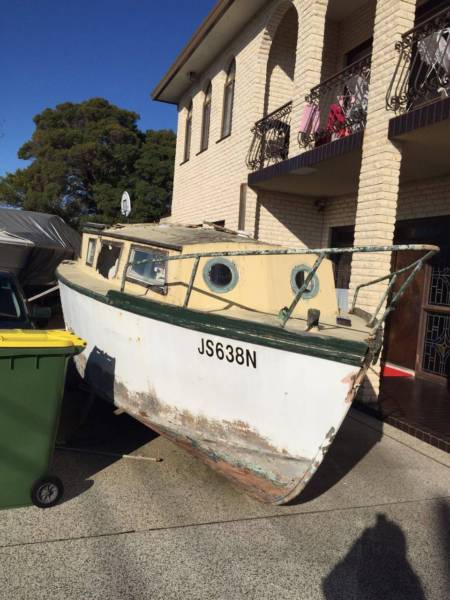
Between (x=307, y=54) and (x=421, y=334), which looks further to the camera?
(x=307, y=54)

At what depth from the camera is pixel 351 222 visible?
970 cm

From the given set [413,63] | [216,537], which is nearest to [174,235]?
[216,537]

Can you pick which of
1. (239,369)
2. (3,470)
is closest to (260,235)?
(239,369)

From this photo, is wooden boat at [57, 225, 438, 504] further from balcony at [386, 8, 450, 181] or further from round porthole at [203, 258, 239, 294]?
balcony at [386, 8, 450, 181]

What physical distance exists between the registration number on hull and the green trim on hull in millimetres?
78

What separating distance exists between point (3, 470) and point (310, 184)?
7.41m

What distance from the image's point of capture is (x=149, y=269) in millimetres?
4832

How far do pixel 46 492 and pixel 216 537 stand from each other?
122 centimetres

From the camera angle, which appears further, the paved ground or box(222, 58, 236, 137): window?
box(222, 58, 236, 137): window

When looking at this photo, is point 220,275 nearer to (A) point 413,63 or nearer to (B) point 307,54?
(A) point 413,63

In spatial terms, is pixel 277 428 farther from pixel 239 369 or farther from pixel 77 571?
pixel 77 571

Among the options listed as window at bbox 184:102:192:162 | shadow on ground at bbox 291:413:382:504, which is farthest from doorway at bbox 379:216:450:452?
window at bbox 184:102:192:162

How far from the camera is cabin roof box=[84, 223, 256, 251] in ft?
15.7

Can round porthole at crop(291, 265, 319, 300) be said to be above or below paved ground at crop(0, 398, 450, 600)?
above
